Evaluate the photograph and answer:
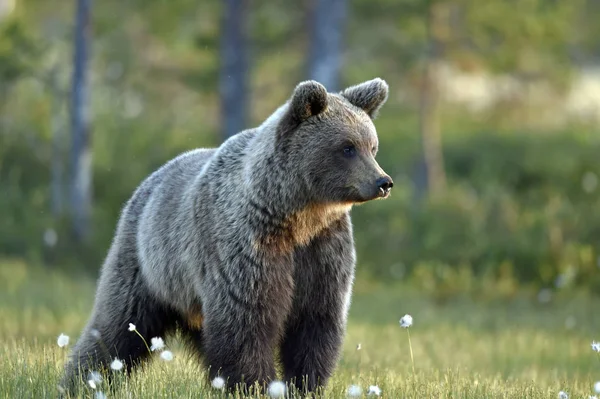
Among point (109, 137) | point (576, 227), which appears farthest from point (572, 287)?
point (109, 137)

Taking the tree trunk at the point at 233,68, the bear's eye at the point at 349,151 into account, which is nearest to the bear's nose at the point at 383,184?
the bear's eye at the point at 349,151

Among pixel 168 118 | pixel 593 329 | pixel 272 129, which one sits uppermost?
pixel 168 118

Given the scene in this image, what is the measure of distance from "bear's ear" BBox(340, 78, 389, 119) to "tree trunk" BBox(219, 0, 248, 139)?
9541 millimetres

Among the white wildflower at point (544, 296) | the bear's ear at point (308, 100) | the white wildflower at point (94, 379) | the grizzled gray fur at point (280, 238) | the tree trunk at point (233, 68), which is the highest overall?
the tree trunk at point (233, 68)

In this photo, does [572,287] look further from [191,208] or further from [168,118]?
[168,118]

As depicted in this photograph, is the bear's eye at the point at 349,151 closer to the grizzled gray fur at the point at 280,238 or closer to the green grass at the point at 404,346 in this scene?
the grizzled gray fur at the point at 280,238

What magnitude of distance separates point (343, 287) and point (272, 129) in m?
0.96

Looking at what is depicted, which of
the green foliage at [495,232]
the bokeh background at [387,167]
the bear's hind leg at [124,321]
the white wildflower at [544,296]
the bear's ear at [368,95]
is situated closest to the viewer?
the bear's ear at [368,95]

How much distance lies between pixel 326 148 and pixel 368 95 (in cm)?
52

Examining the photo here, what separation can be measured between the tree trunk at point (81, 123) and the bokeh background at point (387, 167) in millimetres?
21

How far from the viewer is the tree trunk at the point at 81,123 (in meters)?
13.6

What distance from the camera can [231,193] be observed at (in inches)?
230

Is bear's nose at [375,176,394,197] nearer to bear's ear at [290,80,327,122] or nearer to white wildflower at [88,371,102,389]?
bear's ear at [290,80,327,122]

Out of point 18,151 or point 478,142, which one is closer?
point 18,151
